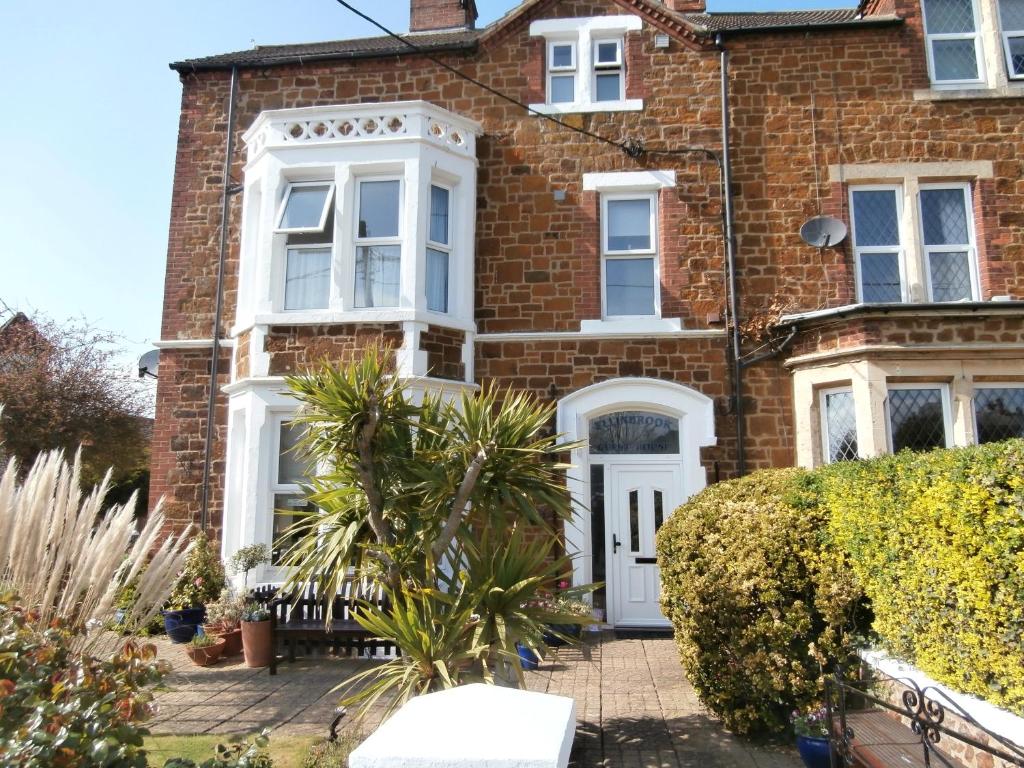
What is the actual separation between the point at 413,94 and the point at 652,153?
3679mm

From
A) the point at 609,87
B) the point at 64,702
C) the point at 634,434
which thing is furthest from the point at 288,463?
the point at 609,87

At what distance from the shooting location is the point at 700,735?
5367 millimetres

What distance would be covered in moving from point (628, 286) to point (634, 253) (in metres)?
0.47

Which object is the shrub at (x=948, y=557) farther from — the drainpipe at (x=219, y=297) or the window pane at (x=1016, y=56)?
the window pane at (x=1016, y=56)

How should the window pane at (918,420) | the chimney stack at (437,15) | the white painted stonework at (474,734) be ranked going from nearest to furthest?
the white painted stonework at (474,734)
the window pane at (918,420)
the chimney stack at (437,15)

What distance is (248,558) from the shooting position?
27.7 ft

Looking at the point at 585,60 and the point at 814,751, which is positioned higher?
the point at 585,60

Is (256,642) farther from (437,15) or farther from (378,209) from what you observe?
(437,15)

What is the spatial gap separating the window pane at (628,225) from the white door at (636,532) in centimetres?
312

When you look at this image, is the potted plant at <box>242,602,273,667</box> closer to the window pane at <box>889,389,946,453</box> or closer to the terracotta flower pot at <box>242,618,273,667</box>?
the terracotta flower pot at <box>242,618,273,667</box>

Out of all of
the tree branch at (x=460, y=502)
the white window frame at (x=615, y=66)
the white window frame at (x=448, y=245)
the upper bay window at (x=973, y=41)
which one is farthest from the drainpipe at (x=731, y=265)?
the tree branch at (x=460, y=502)

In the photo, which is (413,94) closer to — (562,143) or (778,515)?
(562,143)

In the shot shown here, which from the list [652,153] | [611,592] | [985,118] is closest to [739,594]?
[611,592]

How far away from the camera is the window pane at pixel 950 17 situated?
10188 mm
